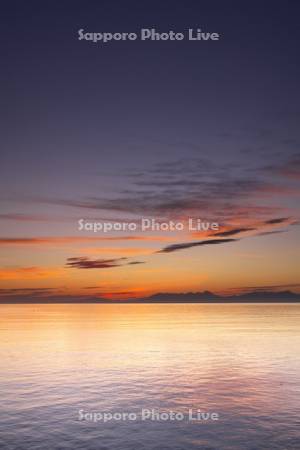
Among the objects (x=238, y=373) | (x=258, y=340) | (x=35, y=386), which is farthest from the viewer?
(x=258, y=340)

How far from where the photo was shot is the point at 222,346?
8181 cm

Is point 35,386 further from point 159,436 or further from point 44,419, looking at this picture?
point 159,436

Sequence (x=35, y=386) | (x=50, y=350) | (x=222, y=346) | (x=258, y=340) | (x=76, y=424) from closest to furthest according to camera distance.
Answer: (x=76, y=424) → (x=35, y=386) → (x=50, y=350) → (x=222, y=346) → (x=258, y=340)

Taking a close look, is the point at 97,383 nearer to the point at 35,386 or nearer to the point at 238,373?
the point at 35,386

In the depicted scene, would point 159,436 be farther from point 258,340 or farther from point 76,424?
point 258,340

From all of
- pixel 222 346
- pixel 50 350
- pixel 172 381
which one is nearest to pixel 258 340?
pixel 222 346

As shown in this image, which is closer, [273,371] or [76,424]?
[76,424]

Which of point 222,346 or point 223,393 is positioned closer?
point 223,393

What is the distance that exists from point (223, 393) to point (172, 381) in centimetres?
720

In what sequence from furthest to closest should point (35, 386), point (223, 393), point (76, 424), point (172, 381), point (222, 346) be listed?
point (222, 346) → point (172, 381) → point (35, 386) → point (223, 393) → point (76, 424)

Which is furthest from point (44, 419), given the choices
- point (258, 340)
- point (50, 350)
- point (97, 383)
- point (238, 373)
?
point (258, 340)

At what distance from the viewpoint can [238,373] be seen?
175ft

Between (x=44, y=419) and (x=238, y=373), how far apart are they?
25257 mm

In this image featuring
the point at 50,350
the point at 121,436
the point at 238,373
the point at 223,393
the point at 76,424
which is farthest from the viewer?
the point at 50,350
